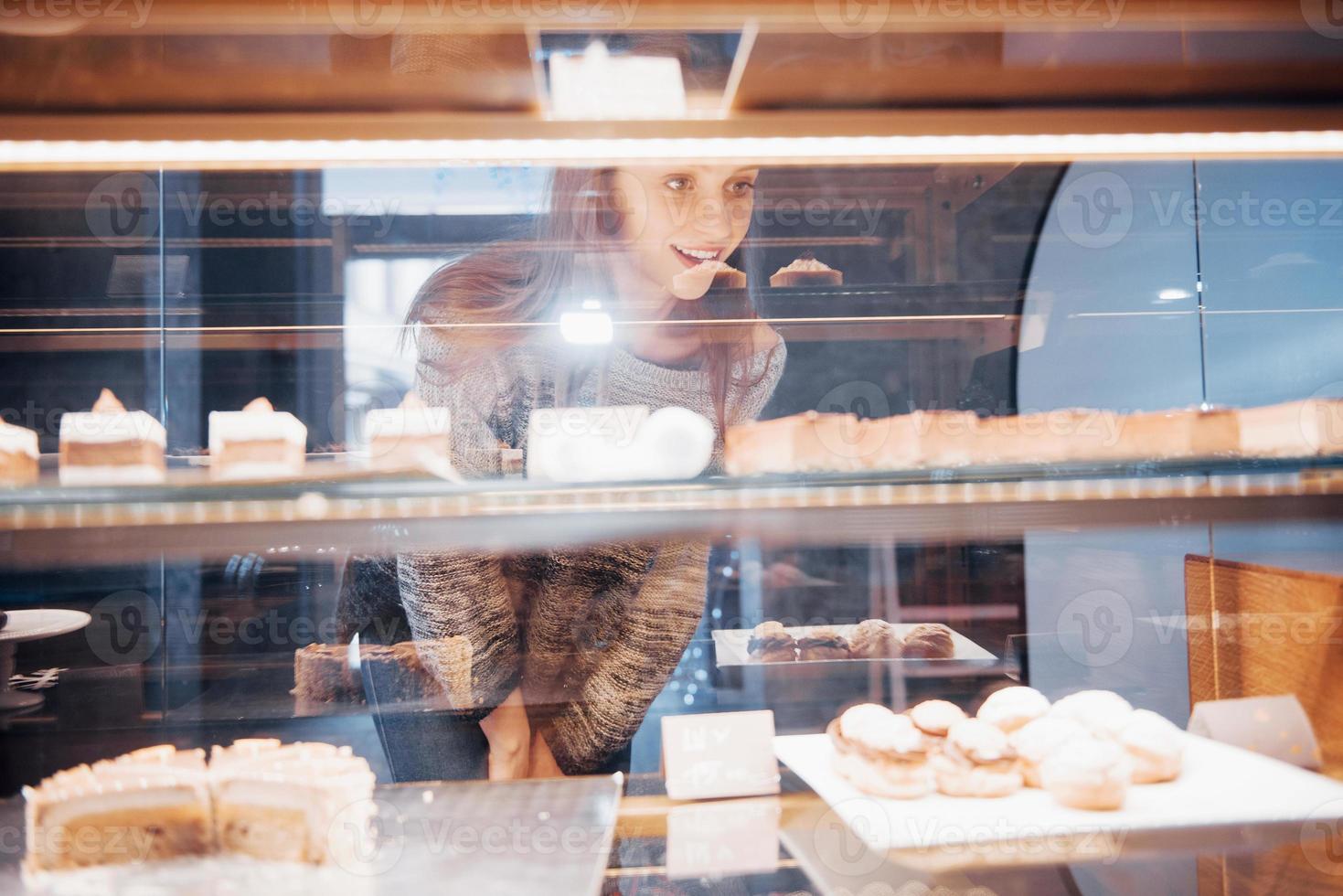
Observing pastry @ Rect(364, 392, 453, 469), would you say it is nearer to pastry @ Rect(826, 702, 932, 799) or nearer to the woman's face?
the woman's face

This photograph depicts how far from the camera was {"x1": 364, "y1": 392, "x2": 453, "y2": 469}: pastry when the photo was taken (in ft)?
3.67

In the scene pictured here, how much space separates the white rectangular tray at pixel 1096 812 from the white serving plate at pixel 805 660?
49 cm

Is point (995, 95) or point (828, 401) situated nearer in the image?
point (995, 95)

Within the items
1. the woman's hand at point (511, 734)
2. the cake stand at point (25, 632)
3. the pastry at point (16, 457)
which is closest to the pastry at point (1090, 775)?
the woman's hand at point (511, 734)

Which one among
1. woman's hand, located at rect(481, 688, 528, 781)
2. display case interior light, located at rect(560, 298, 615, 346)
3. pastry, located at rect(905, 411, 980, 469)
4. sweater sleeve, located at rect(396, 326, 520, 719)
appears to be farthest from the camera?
display case interior light, located at rect(560, 298, 615, 346)

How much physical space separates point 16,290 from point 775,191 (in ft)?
6.18

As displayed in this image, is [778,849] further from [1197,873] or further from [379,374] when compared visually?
[379,374]

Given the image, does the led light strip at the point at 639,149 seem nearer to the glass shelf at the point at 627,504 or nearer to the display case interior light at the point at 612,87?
the display case interior light at the point at 612,87

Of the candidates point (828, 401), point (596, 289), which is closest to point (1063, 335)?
point (828, 401)

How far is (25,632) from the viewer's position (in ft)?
5.55

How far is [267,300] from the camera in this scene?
7.29 ft

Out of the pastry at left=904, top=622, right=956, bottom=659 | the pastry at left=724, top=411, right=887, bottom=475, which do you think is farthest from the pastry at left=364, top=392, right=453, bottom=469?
the pastry at left=904, top=622, right=956, bottom=659

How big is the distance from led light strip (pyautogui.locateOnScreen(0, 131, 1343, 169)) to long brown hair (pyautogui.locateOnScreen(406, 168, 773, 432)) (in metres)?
0.51

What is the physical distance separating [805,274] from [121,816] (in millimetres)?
1652
